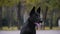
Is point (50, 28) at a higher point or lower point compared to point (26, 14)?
lower

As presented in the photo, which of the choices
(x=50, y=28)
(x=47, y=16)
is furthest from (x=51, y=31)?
(x=47, y=16)

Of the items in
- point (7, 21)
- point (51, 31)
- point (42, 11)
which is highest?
point (42, 11)

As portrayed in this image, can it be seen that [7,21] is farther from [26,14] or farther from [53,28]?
[53,28]

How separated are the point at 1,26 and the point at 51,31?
73 cm

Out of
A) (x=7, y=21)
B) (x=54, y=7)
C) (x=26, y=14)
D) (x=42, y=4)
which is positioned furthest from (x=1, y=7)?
(x=54, y=7)

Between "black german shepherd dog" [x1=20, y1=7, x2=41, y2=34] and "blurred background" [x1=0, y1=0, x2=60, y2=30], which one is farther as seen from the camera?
"blurred background" [x1=0, y1=0, x2=60, y2=30]

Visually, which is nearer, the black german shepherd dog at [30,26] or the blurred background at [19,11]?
the black german shepherd dog at [30,26]

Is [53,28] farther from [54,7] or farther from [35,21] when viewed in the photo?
[35,21]

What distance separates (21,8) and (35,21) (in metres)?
0.51

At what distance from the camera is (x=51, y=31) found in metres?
2.23

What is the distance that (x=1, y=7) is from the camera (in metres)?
2.21

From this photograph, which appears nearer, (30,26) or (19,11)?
(30,26)

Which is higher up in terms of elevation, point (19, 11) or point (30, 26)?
point (19, 11)

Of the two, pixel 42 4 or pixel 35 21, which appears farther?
pixel 42 4
